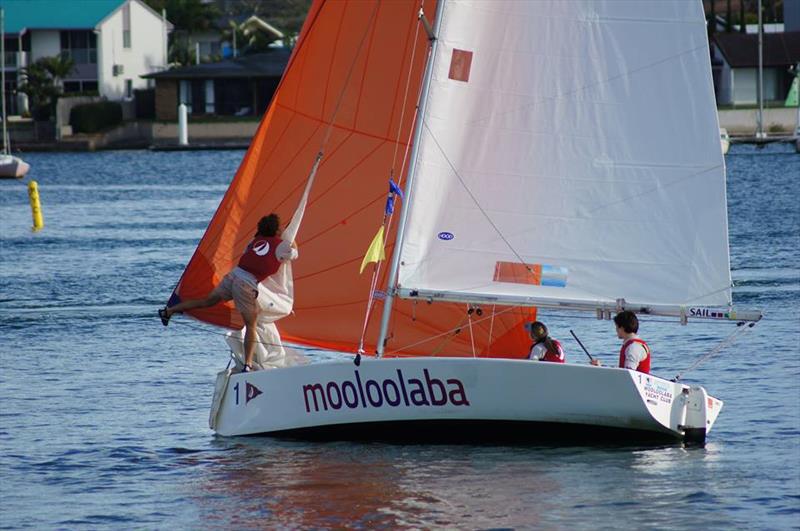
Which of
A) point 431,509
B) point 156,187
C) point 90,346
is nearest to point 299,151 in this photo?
point 431,509

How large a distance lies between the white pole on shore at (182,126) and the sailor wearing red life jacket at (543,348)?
8213cm

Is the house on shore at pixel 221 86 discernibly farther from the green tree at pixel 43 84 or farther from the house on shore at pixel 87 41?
the green tree at pixel 43 84

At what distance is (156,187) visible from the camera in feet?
215

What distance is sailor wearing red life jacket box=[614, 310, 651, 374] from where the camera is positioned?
14.4 meters

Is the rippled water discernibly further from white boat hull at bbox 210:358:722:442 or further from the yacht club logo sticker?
the yacht club logo sticker

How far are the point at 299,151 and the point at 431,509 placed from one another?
446 centimetres

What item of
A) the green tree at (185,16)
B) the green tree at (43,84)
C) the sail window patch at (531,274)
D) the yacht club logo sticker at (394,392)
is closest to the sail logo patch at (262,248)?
the yacht club logo sticker at (394,392)

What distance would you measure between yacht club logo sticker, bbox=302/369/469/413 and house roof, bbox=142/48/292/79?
8235 centimetres

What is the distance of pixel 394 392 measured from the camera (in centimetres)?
1423

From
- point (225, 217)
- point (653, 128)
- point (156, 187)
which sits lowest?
point (156, 187)

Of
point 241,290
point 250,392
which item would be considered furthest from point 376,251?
point 250,392

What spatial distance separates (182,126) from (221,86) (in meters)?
4.36

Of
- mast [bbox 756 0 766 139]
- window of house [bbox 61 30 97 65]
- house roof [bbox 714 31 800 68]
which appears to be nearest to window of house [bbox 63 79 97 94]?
window of house [bbox 61 30 97 65]

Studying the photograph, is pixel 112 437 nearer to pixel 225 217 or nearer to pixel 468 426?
pixel 225 217
